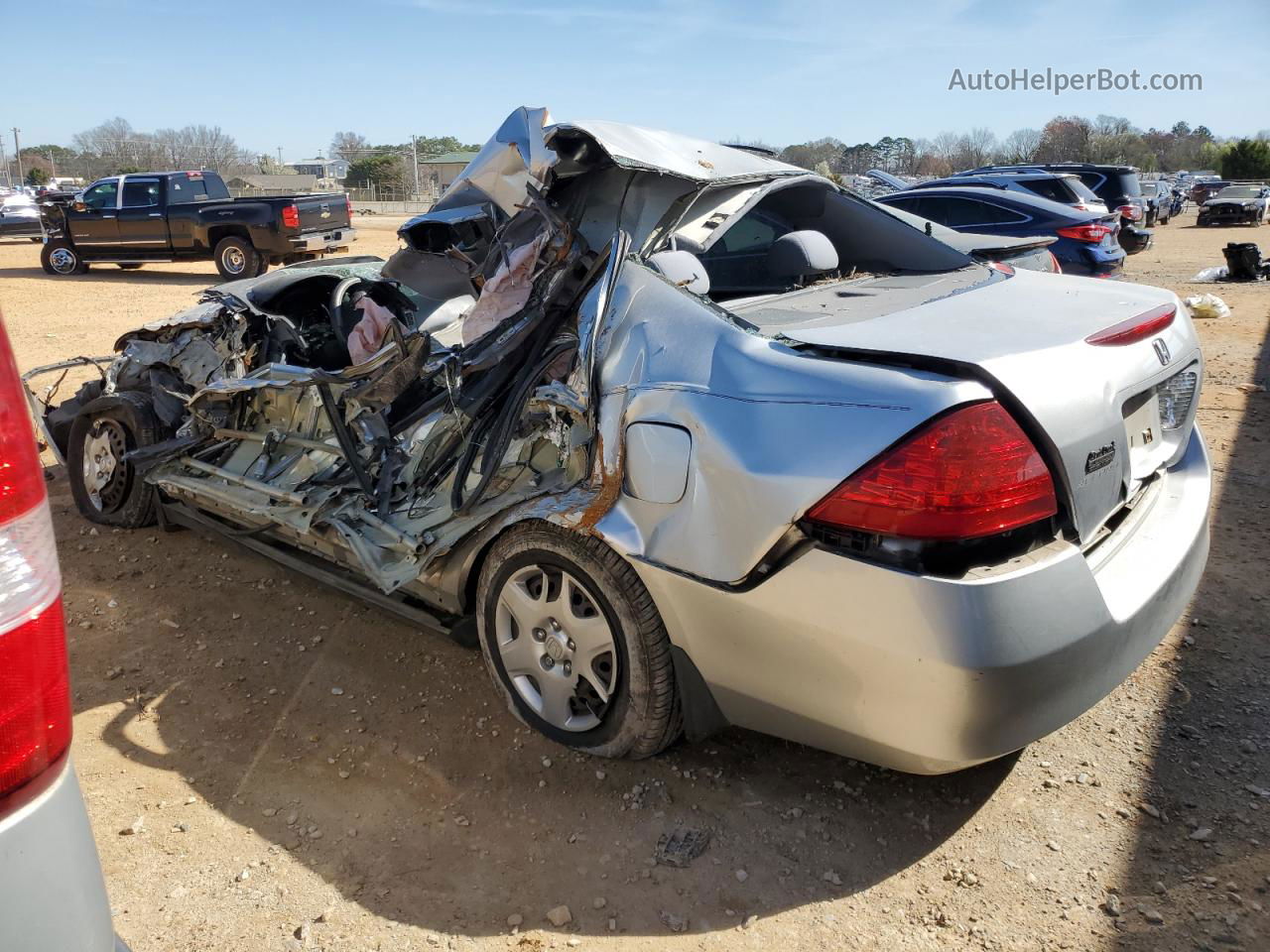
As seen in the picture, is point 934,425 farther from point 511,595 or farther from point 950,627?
point 511,595

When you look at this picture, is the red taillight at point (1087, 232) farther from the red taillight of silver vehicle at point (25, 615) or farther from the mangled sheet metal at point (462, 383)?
the red taillight of silver vehicle at point (25, 615)

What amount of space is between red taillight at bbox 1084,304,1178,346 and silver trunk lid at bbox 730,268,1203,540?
0.07ft

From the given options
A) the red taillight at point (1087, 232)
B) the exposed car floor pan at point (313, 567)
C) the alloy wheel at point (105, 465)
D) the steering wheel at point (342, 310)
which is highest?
the red taillight at point (1087, 232)

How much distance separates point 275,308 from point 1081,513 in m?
3.56

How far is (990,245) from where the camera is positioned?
14.1 ft

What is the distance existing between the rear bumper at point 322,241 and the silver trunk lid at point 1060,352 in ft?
47.8

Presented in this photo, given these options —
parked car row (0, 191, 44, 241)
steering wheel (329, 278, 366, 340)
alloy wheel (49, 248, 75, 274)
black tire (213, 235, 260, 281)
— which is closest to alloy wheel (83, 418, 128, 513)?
steering wheel (329, 278, 366, 340)

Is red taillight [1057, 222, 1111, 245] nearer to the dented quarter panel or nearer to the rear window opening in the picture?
the rear window opening

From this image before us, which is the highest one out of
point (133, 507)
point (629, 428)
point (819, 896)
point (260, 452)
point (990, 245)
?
point (990, 245)

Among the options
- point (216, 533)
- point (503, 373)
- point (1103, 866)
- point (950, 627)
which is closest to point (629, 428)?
point (503, 373)

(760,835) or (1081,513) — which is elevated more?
(1081,513)

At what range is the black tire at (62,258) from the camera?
18.4 meters

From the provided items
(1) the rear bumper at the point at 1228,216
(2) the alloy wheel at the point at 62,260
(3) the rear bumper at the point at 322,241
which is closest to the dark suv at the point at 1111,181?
(3) the rear bumper at the point at 322,241

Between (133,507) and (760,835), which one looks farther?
(133,507)
